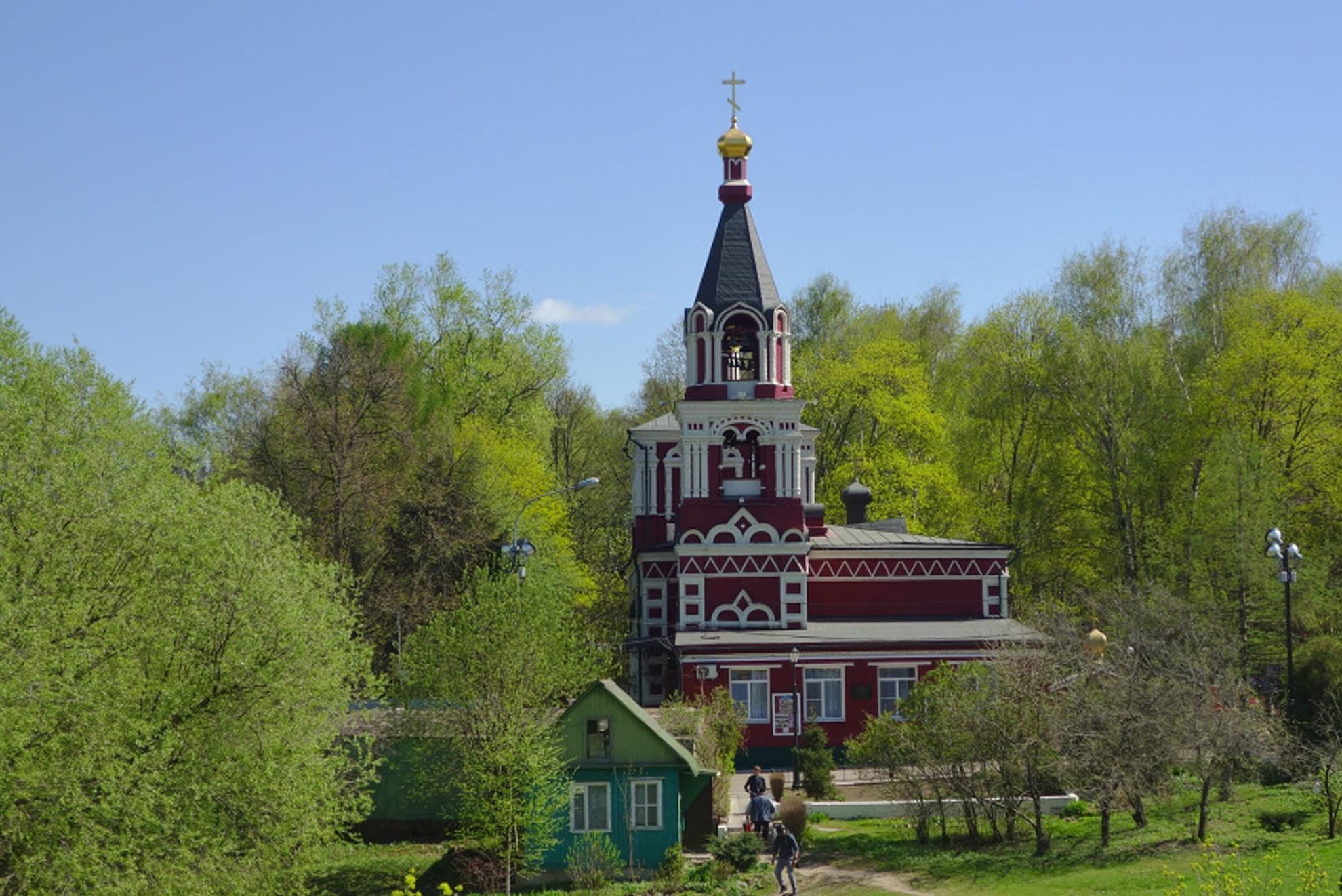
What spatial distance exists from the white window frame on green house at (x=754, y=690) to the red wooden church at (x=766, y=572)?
43 mm

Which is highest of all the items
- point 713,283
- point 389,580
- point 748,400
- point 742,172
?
point 742,172

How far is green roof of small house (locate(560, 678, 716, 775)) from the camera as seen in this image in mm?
28516

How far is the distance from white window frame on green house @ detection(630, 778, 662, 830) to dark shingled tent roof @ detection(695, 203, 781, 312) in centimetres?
1851

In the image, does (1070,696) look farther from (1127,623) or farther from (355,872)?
(355,872)

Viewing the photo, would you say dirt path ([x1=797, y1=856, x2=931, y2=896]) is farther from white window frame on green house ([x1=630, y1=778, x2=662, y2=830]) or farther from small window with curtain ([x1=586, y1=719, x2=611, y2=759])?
small window with curtain ([x1=586, y1=719, x2=611, y2=759])

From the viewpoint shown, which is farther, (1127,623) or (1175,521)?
(1175,521)

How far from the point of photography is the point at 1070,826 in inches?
1153

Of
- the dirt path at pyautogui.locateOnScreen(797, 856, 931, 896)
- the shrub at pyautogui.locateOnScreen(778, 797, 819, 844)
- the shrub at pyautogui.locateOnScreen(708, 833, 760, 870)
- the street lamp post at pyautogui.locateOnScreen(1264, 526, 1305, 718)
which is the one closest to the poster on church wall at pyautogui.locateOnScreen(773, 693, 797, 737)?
the shrub at pyautogui.locateOnScreen(778, 797, 819, 844)

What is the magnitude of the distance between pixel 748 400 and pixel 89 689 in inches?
991

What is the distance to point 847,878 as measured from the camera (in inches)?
1060

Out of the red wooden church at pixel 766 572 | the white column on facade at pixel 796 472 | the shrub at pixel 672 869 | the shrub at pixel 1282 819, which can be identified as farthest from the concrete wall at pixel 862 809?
the white column on facade at pixel 796 472

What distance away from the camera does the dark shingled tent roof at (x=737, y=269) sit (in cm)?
4453

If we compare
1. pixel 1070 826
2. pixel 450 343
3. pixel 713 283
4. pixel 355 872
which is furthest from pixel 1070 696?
pixel 450 343

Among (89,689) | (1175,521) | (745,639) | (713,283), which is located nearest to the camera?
(89,689)
